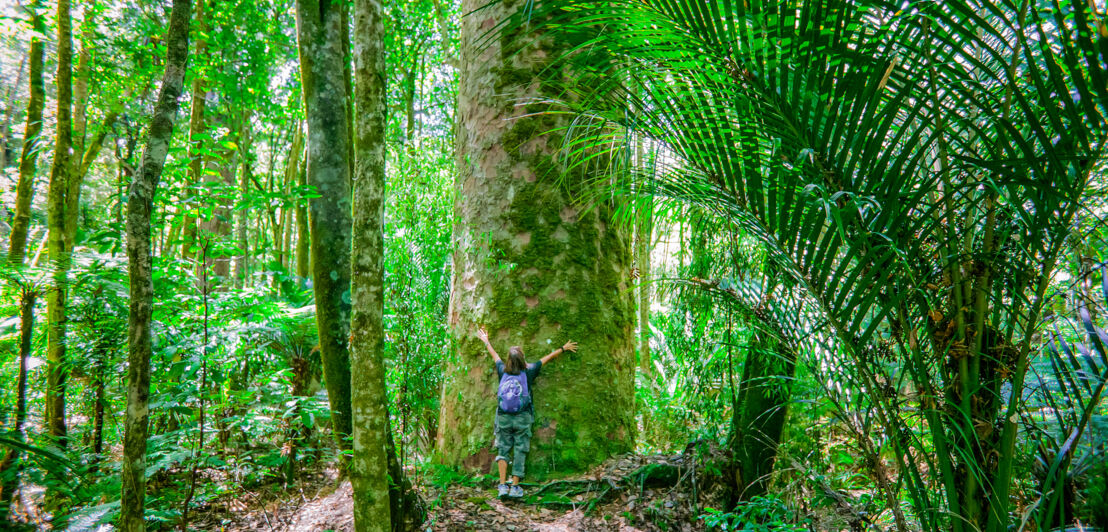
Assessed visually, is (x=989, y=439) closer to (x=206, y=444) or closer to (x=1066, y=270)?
(x=1066, y=270)

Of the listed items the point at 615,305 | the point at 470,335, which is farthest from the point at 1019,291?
the point at 470,335

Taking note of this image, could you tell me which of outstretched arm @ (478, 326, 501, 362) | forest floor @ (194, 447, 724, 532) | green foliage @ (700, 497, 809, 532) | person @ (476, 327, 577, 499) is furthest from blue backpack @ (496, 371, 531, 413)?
green foliage @ (700, 497, 809, 532)

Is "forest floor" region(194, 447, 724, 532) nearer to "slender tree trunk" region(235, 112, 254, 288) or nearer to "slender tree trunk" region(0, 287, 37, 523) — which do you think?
"slender tree trunk" region(0, 287, 37, 523)

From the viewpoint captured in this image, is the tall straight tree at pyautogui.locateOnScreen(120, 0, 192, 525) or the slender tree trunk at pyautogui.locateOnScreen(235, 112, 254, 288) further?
the slender tree trunk at pyautogui.locateOnScreen(235, 112, 254, 288)

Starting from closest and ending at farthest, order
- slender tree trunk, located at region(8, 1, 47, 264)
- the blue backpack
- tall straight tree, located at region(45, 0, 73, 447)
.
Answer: tall straight tree, located at region(45, 0, 73, 447)
the blue backpack
slender tree trunk, located at region(8, 1, 47, 264)

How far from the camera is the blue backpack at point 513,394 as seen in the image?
444 centimetres

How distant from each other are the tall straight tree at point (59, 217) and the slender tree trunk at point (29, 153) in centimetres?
19

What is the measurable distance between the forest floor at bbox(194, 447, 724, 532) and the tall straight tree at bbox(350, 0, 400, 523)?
883 millimetres

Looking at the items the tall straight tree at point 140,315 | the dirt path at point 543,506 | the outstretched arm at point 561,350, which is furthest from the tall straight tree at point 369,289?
the outstretched arm at point 561,350

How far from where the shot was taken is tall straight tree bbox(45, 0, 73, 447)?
14.1 feet

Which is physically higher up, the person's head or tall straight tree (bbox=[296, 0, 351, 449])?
tall straight tree (bbox=[296, 0, 351, 449])

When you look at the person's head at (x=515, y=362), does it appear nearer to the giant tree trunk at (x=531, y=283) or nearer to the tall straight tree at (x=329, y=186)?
the giant tree trunk at (x=531, y=283)

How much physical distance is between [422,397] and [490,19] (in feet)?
11.6

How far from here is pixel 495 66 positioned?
514cm
